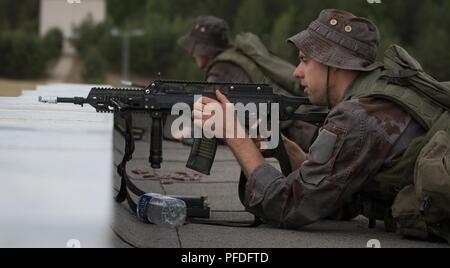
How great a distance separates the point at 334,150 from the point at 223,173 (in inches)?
72.3

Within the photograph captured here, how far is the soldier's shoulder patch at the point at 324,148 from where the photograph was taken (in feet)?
10.1

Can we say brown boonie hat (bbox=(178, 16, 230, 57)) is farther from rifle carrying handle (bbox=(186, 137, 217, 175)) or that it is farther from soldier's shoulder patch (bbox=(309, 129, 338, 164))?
soldier's shoulder patch (bbox=(309, 129, 338, 164))

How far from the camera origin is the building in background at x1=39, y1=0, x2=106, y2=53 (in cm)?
1775

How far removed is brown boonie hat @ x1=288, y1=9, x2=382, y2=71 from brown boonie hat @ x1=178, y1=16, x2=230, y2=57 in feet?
10.8

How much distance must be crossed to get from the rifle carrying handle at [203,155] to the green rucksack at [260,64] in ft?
7.52

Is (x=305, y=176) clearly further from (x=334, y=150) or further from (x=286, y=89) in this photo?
(x=286, y=89)

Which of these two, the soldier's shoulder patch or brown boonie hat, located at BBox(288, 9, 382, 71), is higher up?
brown boonie hat, located at BBox(288, 9, 382, 71)

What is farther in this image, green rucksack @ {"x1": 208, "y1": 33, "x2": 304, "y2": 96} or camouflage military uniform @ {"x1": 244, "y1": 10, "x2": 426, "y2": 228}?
green rucksack @ {"x1": 208, "y1": 33, "x2": 304, "y2": 96}

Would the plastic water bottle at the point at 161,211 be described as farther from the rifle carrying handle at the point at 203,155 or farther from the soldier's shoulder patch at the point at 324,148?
the soldier's shoulder patch at the point at 324,148

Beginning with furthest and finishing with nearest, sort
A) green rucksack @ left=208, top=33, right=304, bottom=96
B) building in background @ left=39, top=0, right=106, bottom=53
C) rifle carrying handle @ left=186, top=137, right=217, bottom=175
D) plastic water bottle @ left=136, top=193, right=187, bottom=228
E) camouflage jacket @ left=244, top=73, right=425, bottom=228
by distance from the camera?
building in background @ left=39, top=0, right=106, bottom=53 → green rucksack @ left=208, top=33, right=304, bottom=96 → rifle carrying handle @ left=186, top=137, right=217, bottom=175 → plastic water bottle @ left=136, top=193, right=187, bottom=228 → camouflage jacket @ left=244, top=73, right=425, bottom=228

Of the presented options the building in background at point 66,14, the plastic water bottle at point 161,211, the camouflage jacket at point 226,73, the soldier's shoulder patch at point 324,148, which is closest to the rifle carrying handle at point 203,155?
the plastic water bottle at point 161,211

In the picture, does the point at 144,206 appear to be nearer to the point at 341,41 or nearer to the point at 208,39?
the point at 341,41

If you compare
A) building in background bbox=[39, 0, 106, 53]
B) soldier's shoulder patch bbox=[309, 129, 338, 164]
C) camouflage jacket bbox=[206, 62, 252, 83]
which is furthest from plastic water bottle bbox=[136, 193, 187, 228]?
building in background bbox=[39, 0, 106, 53]
